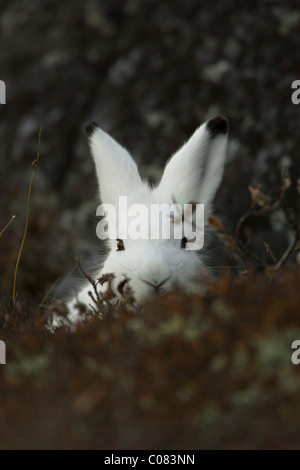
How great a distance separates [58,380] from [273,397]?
2.90 ft

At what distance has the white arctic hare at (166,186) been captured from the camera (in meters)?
4.78

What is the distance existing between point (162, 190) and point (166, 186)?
6 cm

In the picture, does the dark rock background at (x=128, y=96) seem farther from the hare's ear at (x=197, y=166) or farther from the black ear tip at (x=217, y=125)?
the black ear tip at (x=217, y=125)

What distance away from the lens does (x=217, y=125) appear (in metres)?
5.19

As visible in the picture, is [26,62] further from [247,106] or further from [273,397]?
[273,397]

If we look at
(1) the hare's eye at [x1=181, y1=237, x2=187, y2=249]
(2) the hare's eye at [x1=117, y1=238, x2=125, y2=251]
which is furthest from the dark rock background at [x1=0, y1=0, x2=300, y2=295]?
(1) the hare's eye at [x1=181, y1=237, x2=187, y2=249]

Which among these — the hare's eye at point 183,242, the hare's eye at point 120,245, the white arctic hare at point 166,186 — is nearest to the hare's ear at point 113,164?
the white arctic hare at point 166,186

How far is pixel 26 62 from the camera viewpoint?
400 inches

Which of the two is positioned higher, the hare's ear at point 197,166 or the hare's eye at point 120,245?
the hare's ear at point 197,166

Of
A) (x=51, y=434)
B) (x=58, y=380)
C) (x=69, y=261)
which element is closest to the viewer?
(x=51, y=434)

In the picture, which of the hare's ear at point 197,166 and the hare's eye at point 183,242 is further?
the hare's ear at point 197,166

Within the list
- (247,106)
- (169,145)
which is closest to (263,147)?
(247,106)

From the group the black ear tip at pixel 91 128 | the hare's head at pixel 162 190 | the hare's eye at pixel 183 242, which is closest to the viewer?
the hare's head at pixel 162 190

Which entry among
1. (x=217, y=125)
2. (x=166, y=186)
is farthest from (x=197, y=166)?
(x=217, y=125)
